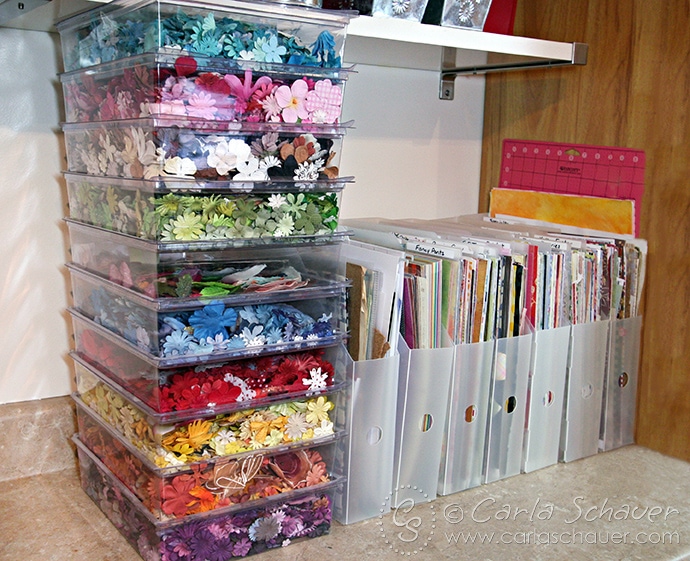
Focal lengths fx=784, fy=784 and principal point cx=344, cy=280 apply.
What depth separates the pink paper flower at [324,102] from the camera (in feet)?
3.01

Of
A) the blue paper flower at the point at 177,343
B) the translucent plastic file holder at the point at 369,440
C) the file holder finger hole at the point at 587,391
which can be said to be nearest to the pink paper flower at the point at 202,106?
the blue paper flower at the point at 177,343

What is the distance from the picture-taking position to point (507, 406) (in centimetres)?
118

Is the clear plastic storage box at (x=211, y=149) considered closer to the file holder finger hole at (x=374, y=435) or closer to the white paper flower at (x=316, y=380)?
the white paper flower at (x=316, y=380)

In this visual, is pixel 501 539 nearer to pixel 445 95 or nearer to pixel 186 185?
pixel 186 185

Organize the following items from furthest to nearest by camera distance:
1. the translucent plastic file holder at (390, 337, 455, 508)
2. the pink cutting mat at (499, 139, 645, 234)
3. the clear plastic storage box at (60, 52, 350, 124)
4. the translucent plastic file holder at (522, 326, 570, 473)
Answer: the pink cutting mat at (499, 139, 645, 234) < the translucent plastic file holder at (522, 326, 570, 473) < the translucent plastic file holder at (390, 337, 455, 508) < the clear plastic storage box at (60, 52, 350, 124)

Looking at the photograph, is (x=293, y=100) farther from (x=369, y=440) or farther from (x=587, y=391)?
(x=587, y=391)

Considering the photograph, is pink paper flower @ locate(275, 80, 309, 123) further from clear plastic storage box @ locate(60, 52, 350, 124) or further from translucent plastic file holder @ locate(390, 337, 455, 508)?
translucent plastic file holder @ locate(390, 337, 455, 508)

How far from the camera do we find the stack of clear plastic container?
33.4 inches

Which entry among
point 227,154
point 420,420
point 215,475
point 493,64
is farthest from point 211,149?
point 493,64

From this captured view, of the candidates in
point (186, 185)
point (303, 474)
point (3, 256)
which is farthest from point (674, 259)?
point (3, 256)

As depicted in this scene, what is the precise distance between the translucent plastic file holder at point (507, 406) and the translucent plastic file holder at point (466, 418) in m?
0.02

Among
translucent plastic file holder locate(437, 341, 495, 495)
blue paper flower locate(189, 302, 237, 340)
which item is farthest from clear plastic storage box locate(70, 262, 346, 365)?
translucent plastic file holder locate(437, 341, 495, 495)

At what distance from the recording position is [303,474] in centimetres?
98

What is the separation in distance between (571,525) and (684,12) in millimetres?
788
